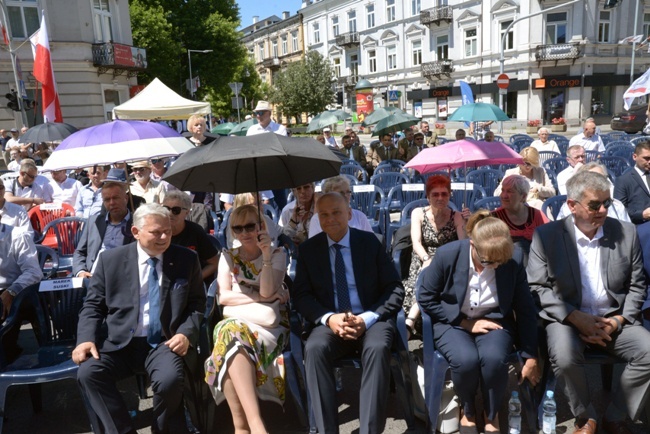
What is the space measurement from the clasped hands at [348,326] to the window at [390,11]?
147 feet

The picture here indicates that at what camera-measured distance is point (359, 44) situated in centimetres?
4881

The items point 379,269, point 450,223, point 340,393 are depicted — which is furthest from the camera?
point 450,223

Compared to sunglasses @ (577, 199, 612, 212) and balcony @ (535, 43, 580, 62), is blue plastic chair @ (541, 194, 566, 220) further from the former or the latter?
balcony @ (535, 43, 580, 62)

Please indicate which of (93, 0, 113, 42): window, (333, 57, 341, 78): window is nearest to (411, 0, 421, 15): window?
(333, 57, 341, 78): window

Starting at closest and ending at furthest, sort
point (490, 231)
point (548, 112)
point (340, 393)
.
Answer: point (490, 231), point (340, 393), point (548, 112)

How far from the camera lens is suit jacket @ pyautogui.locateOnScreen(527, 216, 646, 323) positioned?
3227mm

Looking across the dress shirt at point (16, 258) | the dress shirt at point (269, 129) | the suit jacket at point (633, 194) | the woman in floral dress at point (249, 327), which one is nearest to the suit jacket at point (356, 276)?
the woman in floral dress at point (249, 327)

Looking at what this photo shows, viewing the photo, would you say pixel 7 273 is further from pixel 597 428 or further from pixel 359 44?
pixel 359 44

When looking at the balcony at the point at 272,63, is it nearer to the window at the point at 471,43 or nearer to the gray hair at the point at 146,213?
the window at the point at 471,43

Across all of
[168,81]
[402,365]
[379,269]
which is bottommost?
[402,365]

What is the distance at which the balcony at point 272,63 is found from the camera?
65.9 m

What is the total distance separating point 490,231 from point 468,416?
→ 1152mm

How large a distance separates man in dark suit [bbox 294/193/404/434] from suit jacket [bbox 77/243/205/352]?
75 centimetres

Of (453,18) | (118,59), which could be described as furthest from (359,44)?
(118,59)
